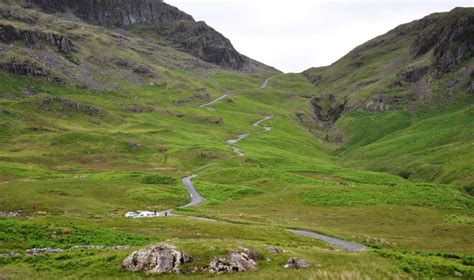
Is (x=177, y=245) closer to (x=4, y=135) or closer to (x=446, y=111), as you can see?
(x=4, y=135)

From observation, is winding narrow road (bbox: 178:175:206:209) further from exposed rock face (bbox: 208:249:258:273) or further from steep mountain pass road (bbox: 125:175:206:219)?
exposed rock face (bbox: 208:249:258:273)

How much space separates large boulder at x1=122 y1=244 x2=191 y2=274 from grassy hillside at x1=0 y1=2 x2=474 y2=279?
1170 millimetres

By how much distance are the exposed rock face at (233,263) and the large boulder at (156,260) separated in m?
2.70

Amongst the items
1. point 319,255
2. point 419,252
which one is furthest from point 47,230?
point 419,252

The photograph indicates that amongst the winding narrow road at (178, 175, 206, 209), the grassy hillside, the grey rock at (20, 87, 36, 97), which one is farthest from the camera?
the grey rock at (20, 87, 36, 97)

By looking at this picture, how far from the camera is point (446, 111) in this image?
185000mm

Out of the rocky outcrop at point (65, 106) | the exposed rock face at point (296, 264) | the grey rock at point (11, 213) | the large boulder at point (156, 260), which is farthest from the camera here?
the rocky outcrop at point (65, 106)

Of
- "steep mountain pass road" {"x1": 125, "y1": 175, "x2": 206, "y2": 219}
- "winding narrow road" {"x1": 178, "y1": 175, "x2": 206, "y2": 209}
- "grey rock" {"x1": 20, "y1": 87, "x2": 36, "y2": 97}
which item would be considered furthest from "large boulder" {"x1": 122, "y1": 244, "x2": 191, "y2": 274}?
"grey rock" {"x1": 20, "y1": 87, "x2": 36, "y2": 97}

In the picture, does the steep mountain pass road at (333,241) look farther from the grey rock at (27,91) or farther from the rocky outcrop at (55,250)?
the grey rock at (27,91)

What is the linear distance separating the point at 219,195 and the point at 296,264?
62.9 metres

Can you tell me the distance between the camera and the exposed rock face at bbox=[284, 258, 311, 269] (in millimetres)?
36531

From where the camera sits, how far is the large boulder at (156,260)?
115ft

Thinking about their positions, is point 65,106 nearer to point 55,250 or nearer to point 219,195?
point 219,195

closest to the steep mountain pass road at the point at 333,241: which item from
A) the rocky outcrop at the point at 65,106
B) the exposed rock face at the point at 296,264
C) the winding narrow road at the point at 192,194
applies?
the exposed rock face at the point at 296,264
